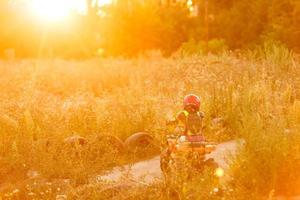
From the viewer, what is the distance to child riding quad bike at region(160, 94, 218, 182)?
679 centimetres

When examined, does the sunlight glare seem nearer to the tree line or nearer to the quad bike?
the tree line

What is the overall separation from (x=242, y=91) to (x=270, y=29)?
21.2 meters

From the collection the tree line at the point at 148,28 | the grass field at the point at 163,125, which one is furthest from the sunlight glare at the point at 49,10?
the grass field at the point at 163,125

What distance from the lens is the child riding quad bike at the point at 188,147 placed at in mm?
6789

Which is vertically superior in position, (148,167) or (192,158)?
(192,158)

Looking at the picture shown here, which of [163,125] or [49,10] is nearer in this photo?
[163,125]

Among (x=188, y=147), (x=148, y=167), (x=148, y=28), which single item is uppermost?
(x=148, y=28)

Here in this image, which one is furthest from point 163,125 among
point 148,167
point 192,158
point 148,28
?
point 148,28

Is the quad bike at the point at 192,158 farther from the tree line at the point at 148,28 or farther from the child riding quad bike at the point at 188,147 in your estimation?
the tree line at the point at 148,28

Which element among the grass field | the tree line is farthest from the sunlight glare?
the grass field

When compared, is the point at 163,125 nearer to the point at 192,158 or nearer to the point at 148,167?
the point at 148,167

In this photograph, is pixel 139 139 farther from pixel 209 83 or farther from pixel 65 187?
pixel 209 83

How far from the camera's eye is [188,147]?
6.96 meters

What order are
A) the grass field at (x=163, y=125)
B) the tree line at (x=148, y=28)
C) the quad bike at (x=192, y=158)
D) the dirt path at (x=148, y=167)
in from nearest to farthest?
the quad bike at (x=192, y=158) < the grass field at (x=163, y=125) < the dirt path at (x=148, y=167) < the tree line at (x=148, y=28)
